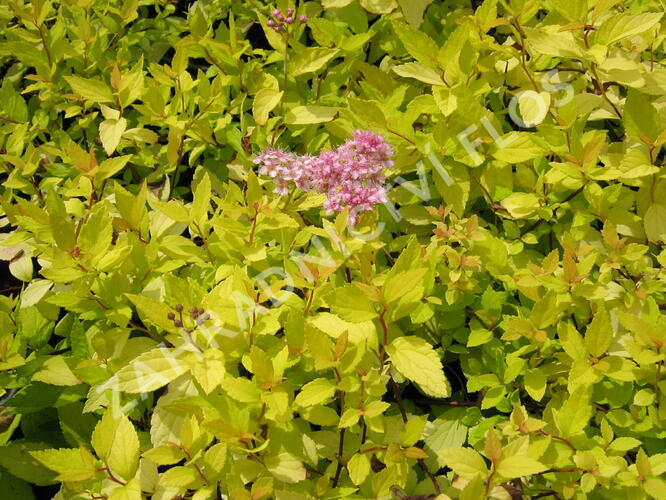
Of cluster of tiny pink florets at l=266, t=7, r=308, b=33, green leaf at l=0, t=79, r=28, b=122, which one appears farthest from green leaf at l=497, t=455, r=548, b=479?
green leaf at l=0, t=79, r=28, b=122

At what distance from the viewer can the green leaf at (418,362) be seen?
2.95 feet

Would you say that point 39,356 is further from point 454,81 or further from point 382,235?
point 454,81

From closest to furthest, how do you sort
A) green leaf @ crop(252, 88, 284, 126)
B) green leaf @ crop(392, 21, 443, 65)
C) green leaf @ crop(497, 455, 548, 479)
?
green leaf @ crop(497, 455, 548, 479) < green leaf @ crop(392, 21, 443, 65) < green leaf @ crop(252, 88, 284, 126)

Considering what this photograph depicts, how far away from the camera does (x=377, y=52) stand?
5.37 feet

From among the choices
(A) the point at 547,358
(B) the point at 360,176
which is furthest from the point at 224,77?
(A) the point at 547,358

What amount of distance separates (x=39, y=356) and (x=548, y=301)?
3.30ft

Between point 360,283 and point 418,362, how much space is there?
161 millimetres

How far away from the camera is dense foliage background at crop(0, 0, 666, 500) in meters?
0.90

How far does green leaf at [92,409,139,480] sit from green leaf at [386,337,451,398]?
0.43m

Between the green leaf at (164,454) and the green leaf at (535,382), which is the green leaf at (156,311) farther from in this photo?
the green leaf at (535,382)

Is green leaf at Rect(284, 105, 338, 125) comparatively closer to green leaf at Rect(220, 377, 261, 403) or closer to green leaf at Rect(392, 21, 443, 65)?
green leaf at Rect(392, 21, 443, 65)

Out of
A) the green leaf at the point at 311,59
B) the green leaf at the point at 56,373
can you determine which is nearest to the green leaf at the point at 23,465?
the green leaf at the point at 56,373

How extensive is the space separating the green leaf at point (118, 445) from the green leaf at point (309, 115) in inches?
31.0

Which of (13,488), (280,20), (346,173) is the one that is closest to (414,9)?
(280,20)
